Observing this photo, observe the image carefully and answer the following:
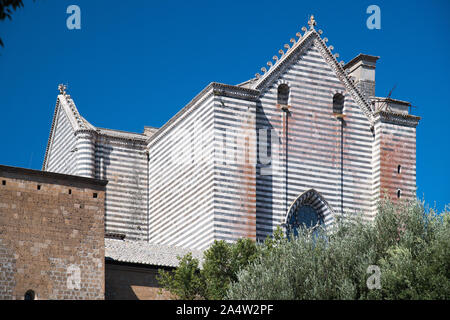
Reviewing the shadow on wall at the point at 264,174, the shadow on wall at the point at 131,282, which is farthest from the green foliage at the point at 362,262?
the shadow on wall at the point at 264,174

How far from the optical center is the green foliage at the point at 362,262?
28703 mm

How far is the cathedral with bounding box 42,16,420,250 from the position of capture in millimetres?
38062

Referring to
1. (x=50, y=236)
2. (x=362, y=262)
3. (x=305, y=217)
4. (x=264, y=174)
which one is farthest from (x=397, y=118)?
(x=50, y=236)

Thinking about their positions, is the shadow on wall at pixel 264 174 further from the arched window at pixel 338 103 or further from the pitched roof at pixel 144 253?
the arched window at pixel 338 103

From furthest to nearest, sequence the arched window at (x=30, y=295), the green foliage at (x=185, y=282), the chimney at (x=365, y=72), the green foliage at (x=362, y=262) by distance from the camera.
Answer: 1. the chimney at (x=365, y=72)
2. the green foliage at (x=185, y=282)
3. the arched window at (x=30, y=295)
4. the green foliage at (x=362, y=262)

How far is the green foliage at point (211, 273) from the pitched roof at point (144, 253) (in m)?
0.80

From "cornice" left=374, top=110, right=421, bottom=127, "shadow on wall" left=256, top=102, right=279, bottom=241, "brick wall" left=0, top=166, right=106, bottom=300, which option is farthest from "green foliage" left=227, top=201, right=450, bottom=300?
"cornice" left=374, top=110, right=421, bottom=127

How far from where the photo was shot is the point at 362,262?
98.2 ft

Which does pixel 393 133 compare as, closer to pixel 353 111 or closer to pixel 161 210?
pixel 353 111

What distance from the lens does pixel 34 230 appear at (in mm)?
29672

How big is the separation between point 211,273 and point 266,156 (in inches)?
291

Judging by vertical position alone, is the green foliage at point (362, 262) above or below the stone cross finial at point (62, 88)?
below
